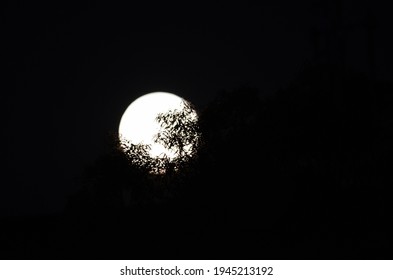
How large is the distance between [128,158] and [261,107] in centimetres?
505

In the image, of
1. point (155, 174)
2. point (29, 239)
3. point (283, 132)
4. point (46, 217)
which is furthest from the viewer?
point (46, 217)

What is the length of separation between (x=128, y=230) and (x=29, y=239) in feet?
16.9

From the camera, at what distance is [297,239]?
21234 mm

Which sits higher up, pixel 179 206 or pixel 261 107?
pixel 261 107

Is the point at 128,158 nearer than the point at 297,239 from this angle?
No

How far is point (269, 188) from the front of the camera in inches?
854

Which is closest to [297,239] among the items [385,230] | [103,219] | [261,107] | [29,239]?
[385,230]

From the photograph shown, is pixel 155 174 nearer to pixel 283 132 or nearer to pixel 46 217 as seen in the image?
pixel 283 132

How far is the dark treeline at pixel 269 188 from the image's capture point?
21.5m

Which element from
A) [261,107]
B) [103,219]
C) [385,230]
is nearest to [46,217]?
[103,219]

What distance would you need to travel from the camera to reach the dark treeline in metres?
21.5
